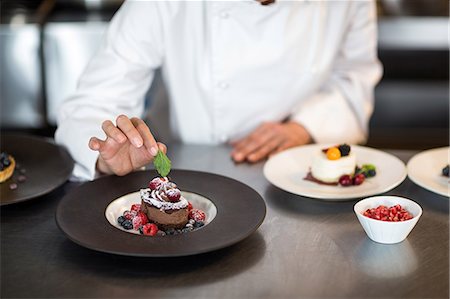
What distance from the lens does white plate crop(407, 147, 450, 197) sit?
185 cm

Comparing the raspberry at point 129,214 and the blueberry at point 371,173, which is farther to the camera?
the blueberry at point 371,173

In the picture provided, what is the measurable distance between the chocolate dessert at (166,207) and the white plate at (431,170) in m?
0.64

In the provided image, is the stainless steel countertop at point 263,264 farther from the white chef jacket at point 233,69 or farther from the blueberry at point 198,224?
the white chef jacket at point 233,69

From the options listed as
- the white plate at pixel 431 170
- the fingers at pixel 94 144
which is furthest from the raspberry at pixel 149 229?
the white plate at pixel 431 170

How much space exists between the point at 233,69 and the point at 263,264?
89cm

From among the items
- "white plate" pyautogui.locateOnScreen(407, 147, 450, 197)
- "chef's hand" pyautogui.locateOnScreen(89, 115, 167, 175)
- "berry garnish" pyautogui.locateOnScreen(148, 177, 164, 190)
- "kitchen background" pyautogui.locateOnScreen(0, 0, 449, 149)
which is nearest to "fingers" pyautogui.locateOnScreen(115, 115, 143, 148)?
"chef's hand" pyautogui.locateOnScreen(89, 115, 167, 175)

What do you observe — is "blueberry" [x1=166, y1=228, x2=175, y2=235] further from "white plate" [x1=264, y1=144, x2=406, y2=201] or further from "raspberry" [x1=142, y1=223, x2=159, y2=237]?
"white plate" [x1=264, y1=144, x2=406, y2=201]

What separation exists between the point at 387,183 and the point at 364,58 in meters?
0.75

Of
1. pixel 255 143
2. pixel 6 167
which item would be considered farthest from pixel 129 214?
pixel 255 143

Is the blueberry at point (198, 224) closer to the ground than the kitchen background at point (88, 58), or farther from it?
farther from it

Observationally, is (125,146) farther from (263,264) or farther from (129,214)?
(263,264)

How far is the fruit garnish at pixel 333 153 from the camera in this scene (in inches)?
73.7

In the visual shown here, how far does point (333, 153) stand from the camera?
1.88m

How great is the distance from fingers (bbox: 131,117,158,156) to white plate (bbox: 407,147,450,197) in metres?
0.68
